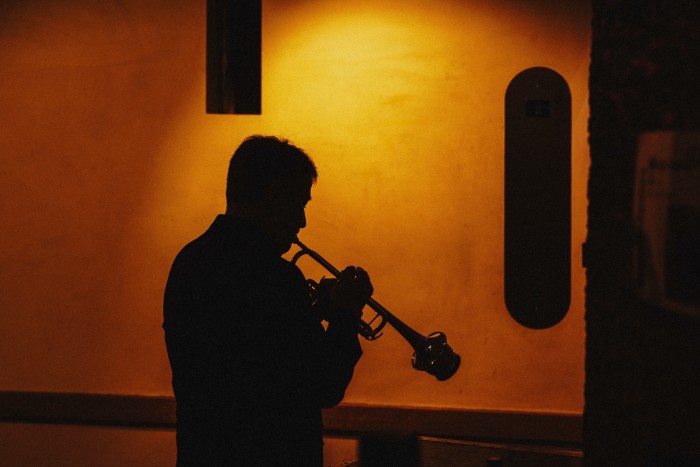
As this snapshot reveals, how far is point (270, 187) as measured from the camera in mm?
2182

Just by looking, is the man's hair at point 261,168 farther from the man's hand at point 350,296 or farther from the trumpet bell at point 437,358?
the trumpet bell at point 437,358

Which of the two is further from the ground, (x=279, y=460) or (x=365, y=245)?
(x=365, y=245)

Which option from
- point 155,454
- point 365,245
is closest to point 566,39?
point 365,245

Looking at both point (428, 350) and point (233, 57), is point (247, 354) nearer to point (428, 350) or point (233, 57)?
point (233, 57)

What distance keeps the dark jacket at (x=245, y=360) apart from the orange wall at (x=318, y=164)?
6.35 feet

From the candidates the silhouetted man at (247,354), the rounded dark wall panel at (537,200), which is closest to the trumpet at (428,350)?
the rounded dark wall panel at (537,200)

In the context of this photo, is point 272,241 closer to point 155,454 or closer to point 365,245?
point 365,245

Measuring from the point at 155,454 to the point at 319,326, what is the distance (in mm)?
2541

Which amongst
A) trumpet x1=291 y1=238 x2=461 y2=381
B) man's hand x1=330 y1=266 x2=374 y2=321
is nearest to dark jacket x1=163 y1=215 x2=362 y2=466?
man's hand x1=330 y1=266 x2=374 y2=321

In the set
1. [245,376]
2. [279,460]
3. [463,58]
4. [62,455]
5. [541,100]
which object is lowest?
[62,455]

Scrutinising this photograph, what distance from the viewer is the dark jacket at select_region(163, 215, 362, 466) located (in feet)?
6.47

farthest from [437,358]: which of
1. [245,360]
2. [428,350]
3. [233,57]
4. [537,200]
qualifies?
[233,57]

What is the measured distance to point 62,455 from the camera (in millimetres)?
4273

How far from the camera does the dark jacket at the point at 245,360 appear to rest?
197cm
